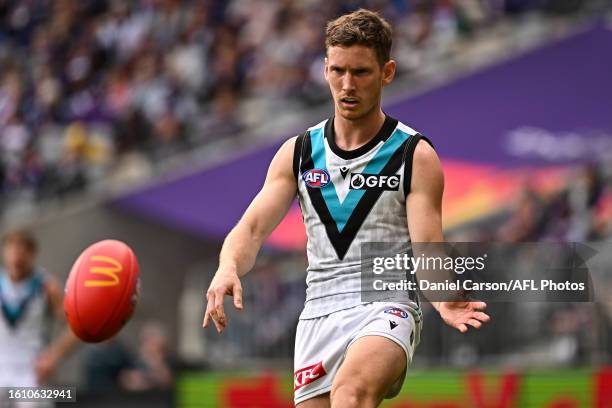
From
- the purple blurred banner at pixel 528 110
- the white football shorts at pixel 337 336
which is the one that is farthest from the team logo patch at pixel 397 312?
the purple blurred banner at pixel 528 110

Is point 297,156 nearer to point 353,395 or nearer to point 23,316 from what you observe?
point 353,395

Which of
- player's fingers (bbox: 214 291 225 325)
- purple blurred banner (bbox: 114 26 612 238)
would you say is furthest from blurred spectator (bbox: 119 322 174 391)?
player's fingers (bbox: 214 291 225 325)

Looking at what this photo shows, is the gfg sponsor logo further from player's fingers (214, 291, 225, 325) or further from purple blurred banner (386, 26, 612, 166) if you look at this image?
purple blurred banner (386, 26, 612, 166)

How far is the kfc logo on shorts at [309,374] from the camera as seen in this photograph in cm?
585

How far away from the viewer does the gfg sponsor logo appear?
5.85 m

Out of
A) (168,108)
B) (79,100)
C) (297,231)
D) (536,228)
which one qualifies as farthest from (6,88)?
(536,228)

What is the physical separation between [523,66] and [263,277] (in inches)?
188

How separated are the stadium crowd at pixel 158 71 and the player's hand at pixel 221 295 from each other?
11.5 meters

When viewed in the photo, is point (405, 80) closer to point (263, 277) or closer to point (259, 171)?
point (259, 171)

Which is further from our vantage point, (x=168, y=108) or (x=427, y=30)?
(x=168, y=108)

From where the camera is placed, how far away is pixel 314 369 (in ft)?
19.2

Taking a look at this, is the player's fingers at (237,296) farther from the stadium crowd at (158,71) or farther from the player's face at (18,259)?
the stadium crowd at (158,71)

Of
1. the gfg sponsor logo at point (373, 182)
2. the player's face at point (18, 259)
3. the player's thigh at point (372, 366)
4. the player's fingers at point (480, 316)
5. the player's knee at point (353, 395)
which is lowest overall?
the player's knee at point (353, 395)

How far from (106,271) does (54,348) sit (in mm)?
3040
